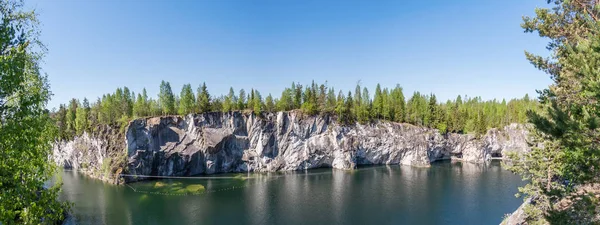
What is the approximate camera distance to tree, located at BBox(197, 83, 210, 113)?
74625 mm

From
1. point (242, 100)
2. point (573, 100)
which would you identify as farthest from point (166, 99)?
point (573, 100)

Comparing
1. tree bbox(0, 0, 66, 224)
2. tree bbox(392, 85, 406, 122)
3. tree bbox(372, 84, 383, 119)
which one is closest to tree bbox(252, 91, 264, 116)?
tree bbox(372, 84, 383, 119)

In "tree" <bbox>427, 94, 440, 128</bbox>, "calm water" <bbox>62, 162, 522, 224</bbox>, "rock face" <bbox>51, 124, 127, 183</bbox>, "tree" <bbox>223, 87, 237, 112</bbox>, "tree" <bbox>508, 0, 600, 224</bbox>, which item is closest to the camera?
"tree" <bbox>508, 0, 600, 224</bbox>

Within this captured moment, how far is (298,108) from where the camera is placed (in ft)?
280

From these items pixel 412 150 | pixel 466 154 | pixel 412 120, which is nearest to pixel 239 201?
pixel 412 150

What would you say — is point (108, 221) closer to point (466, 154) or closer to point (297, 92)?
point (297, 92)

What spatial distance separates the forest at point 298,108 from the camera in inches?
2931

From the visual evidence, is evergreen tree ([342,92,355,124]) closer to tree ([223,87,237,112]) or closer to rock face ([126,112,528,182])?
rock face ([126,112,528,182])

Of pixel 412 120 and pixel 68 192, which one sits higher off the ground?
pixel 412 120

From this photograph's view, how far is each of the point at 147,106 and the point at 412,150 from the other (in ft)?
234

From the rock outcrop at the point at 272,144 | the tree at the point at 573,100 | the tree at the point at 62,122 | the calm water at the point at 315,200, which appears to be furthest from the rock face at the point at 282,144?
the tree at the point at 573,100

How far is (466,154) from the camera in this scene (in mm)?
88312

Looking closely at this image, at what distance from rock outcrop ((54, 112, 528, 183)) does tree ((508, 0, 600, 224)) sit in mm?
66029

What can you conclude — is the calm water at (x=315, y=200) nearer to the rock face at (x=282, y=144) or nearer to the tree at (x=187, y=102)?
the rock face at (x=282, y=144)
